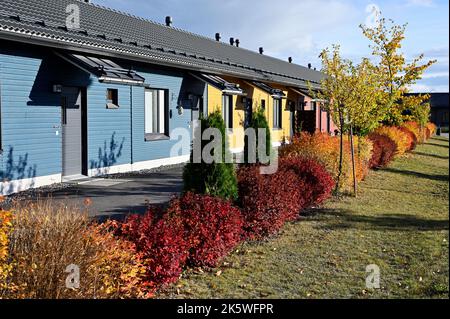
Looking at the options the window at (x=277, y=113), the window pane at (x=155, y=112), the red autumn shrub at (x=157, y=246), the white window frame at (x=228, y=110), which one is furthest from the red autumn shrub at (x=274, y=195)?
the window at (x=277, y=113)

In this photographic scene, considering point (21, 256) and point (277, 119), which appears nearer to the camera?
point (21, 256)

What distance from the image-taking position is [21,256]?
4.50 metres

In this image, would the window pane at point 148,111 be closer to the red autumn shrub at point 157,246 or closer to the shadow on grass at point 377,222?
the shadow on grass at point 377,222

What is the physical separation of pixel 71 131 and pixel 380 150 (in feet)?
36.5

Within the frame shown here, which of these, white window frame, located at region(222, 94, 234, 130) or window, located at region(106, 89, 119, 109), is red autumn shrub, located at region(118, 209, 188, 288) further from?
white window frame, located at region(222, 94, 234, 130)

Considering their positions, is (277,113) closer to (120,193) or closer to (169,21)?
(169,21)

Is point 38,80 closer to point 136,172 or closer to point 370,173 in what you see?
point 136,172

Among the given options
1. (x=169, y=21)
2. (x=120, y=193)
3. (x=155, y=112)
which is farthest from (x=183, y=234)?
(x=169, y=21)

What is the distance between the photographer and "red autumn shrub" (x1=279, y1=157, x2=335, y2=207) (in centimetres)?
1008

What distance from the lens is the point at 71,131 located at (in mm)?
11961

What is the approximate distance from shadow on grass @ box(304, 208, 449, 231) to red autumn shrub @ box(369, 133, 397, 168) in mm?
7275

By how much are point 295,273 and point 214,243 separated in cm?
113
